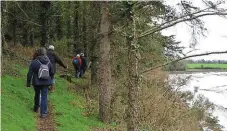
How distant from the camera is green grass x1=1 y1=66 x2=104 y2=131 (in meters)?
10.1

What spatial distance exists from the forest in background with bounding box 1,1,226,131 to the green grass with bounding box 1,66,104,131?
2.89 feet

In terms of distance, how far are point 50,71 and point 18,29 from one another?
758 inches

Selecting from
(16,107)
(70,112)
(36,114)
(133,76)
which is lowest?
(70,112)

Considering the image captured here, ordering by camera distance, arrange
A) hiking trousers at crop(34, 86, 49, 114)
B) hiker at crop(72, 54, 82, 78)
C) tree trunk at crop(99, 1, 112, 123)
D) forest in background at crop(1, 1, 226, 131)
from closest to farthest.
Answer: forest in background at crop(1, 1, 226, 131), hiking trousers at crop(34, 86, 49, 114), tree trunk at crop(99, 1, 112, 123), hiker at crop(72, 54, 82, 78)

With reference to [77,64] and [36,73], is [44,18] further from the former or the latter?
[36,73]

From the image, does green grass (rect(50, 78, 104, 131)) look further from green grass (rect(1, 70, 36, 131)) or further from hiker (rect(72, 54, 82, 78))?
hiker (rect(72, 54, 82, 78))

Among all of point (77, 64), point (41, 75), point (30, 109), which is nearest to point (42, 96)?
point (41, 75)

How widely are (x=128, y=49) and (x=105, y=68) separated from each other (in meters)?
4.69

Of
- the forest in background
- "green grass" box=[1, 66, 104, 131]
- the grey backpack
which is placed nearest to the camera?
the forest in background

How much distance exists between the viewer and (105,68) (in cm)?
1319

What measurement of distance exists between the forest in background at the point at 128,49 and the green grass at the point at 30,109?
88cm

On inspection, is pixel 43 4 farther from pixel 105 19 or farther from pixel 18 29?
pixel 105 19

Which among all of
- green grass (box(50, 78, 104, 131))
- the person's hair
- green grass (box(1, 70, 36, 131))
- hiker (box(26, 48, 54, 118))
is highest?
the person's hair

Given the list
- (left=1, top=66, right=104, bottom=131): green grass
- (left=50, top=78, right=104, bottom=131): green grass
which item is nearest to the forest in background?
(left=50, top=78, right=104, bottom=131): green grass
